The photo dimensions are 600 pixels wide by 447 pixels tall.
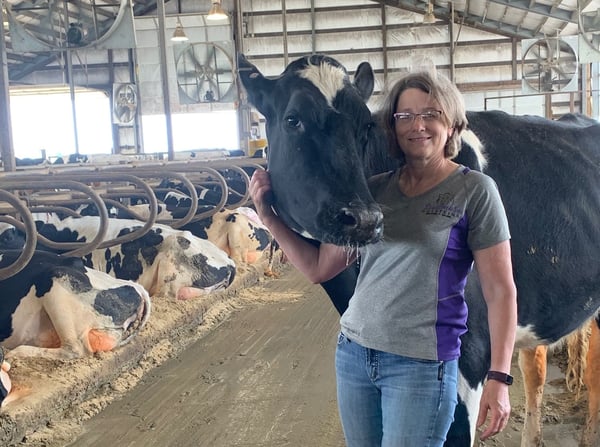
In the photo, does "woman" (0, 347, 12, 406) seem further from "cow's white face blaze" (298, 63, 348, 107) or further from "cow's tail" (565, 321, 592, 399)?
"cow's tail" (565, 321, 592, 399)

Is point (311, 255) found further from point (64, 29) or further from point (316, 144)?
point (64, 29)

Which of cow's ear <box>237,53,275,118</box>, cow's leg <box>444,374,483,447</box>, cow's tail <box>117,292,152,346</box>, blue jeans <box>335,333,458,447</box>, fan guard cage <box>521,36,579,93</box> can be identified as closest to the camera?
Result: blue jeans <box>335,333,458,447</box>

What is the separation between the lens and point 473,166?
2.12 m

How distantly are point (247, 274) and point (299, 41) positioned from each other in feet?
46.0

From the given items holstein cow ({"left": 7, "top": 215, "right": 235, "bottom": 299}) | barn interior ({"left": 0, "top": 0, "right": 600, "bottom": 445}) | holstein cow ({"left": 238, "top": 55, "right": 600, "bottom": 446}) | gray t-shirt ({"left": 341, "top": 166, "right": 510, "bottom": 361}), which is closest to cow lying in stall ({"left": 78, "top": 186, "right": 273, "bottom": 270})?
holstein cow ({"left": 7, "top": 215, "right": 235, "bottom": 299})

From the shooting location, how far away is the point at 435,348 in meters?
1.42

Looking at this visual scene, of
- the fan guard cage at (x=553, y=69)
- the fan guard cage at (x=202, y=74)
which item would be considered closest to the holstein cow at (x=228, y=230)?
the fan guard cage at (x=553, y=69)

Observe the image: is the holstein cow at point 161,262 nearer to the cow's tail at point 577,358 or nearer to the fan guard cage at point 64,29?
the fan guard cage at point 64,29

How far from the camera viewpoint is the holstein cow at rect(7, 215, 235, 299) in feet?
17.0

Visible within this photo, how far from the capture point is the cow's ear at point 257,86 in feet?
6.72

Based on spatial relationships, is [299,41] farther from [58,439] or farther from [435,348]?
[435,348]

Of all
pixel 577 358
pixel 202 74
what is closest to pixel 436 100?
pixel 577 358

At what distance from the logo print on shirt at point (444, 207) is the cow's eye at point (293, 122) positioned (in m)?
0.56

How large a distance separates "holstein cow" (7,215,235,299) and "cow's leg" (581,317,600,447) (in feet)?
9.93
